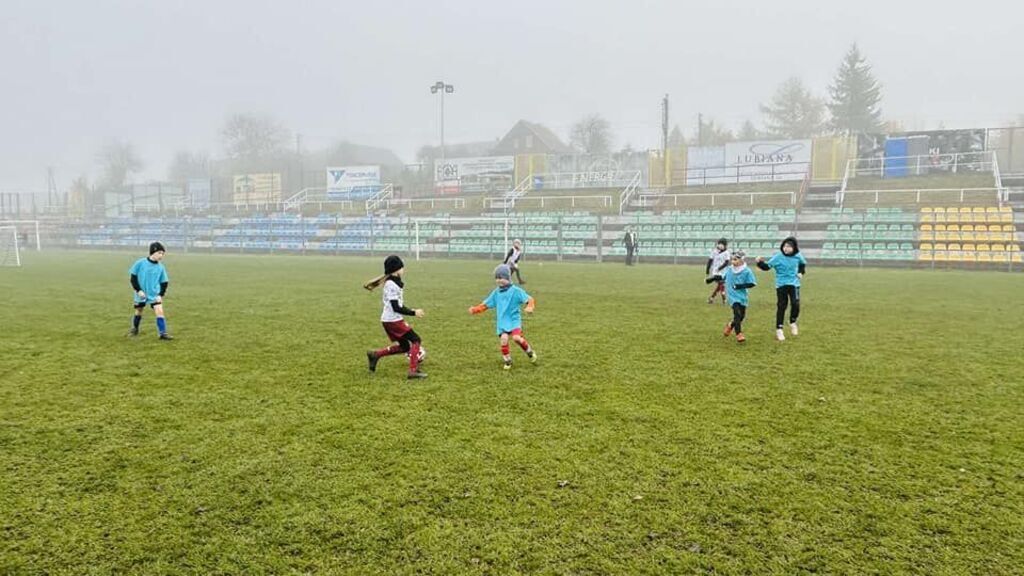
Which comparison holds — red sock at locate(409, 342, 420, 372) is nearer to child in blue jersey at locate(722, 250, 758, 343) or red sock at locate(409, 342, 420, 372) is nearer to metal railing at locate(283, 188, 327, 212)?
child in blue jersey at locate(722, 250, 758, 343)

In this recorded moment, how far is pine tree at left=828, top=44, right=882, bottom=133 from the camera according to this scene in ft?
217

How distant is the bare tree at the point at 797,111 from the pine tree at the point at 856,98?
428 cm

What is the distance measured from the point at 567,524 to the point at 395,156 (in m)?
113

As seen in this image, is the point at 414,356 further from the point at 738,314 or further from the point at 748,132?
the point at 748,132

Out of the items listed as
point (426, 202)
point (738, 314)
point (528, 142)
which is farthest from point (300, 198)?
point (738, 314)

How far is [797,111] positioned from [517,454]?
76985mm

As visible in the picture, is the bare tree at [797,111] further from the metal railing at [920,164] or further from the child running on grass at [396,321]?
the child running on grass at [396,321]

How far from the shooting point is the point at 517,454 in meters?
5.02

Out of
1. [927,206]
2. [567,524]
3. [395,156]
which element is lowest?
[567,524]

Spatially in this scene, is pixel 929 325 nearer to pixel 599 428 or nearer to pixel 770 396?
pixel 770 396

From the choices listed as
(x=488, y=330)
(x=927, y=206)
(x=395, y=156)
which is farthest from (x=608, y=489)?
(x=395, y=156)

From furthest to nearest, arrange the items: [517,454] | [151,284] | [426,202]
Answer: [426,202]
[151,284]
[517,454]

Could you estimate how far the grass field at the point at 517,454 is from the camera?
3619mm

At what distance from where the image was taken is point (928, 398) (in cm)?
652
